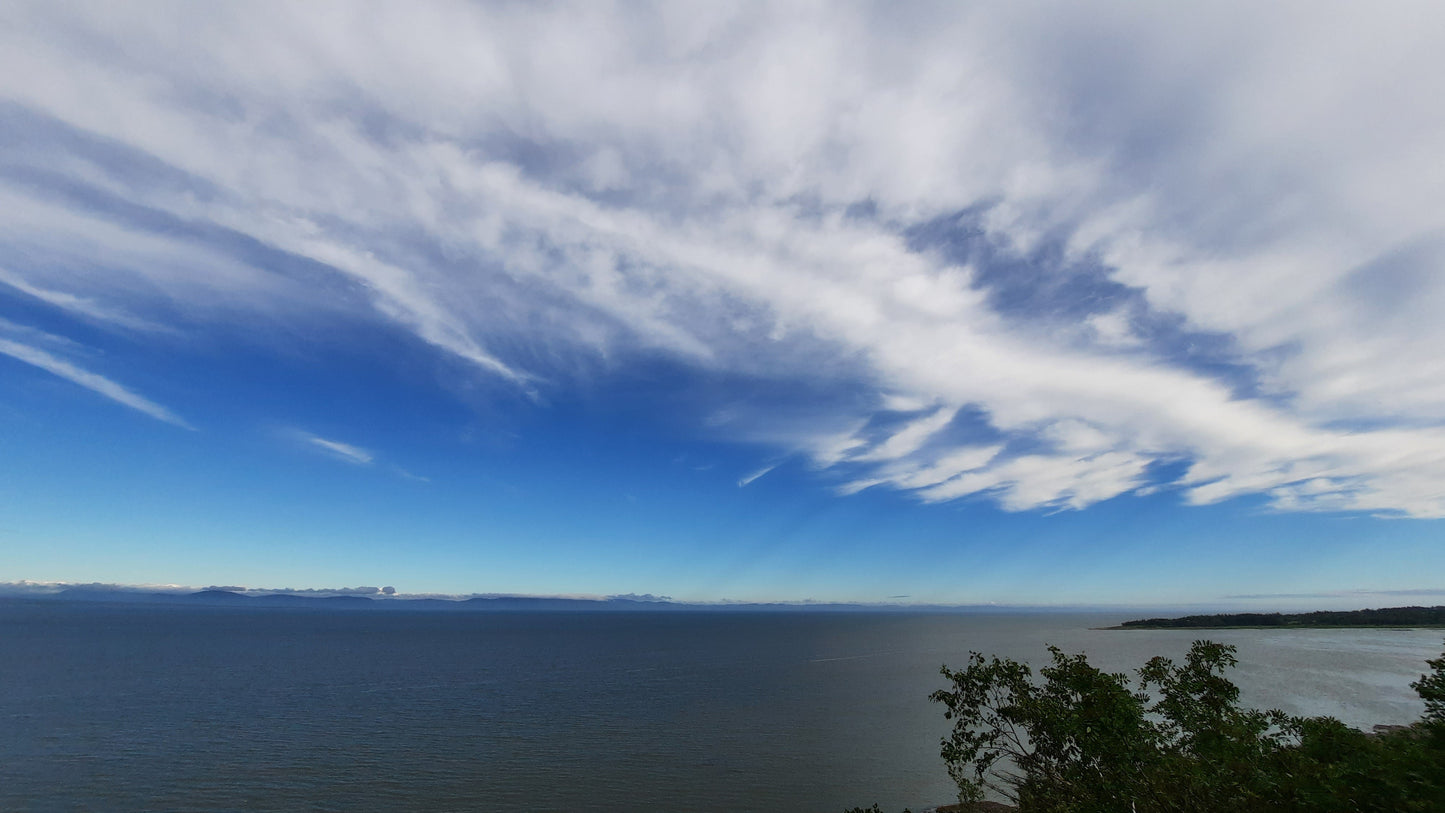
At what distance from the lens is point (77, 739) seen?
64.9 meters

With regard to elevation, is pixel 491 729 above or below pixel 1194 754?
below

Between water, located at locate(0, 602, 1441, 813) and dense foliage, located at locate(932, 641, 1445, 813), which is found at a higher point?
dense foliage, located at locate(932, 641, 1445, 813)

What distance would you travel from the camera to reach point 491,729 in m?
73.8

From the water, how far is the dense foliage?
24465 mm

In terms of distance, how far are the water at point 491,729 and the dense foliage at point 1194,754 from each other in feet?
80.3

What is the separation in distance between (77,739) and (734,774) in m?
71.7

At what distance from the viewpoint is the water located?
170 feet

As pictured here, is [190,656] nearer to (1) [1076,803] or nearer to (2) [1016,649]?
(1) [1076,803]

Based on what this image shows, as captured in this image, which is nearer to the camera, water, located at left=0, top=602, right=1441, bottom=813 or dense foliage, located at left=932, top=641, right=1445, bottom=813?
dense foliage, located at left=932, top=641, right=1445, bottom=813

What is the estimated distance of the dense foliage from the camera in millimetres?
19469

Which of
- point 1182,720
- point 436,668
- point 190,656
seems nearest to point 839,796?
point 1182,720

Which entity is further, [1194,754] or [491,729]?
[491,729]

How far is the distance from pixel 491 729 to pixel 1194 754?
234 feet

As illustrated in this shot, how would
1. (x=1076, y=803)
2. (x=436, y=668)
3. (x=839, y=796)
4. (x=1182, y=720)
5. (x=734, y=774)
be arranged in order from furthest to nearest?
(x=436, y=668)
(x=734, y=774)
(x=839, y=796)
(x=1182, y=720)
(x=1076, y=803)
